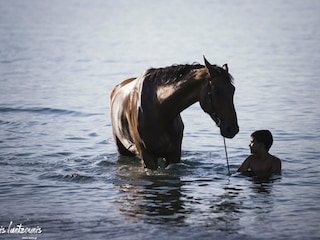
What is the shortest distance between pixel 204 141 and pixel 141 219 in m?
4.75

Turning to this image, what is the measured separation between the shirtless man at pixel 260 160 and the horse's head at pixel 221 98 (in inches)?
47.3

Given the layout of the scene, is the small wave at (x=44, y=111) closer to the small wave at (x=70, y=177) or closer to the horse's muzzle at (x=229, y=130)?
the small wave at (x=70, y=177)

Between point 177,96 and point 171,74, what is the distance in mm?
294

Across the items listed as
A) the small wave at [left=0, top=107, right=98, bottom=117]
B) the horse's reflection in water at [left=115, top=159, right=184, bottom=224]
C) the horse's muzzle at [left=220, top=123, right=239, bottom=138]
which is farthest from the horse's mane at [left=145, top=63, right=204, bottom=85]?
the small wave at [left=0, top=107, right=98, bottom=117]

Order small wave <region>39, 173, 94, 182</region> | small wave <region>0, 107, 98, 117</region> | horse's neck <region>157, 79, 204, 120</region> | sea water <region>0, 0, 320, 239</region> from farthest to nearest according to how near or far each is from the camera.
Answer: small wave <region>0, 107, 98, 117</region>
small wave <region>39, 173, 94, 182</region>
horse's neck <region>157, 79, 204, 120</region>
sea water <region>0, 0, 320, 239</region>

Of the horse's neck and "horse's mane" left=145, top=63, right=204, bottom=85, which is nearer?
the horse's neck

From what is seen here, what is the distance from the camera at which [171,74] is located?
36.3ft

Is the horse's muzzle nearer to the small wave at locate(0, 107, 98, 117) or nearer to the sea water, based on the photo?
the sea water

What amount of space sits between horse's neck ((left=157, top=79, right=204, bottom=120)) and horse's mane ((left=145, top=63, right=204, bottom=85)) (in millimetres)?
85

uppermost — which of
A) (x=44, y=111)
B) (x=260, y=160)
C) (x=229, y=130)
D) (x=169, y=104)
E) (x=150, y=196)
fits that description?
(x=169, y=104)

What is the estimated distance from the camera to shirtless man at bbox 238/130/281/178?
1166cm

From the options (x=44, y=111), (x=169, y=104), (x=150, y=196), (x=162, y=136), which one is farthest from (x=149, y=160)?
(x=44, y=111)

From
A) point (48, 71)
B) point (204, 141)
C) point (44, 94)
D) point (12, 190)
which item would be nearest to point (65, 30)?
point (48, 71)

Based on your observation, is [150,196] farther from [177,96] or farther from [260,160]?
[260,160]
